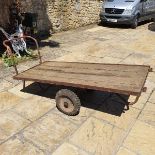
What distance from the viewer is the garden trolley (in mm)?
4074

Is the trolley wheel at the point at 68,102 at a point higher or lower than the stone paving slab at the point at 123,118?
higher

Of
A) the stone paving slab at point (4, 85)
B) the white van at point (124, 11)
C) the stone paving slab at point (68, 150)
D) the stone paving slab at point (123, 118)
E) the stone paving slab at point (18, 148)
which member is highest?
the white van at point (124, 11)

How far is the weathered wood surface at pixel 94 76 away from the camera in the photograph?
408 centimetres

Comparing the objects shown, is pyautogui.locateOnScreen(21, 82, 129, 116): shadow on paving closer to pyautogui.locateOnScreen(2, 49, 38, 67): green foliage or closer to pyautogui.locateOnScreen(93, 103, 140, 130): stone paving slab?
pyautogui.locateOnScreen(93, 103, 140, 130): stone paving slab

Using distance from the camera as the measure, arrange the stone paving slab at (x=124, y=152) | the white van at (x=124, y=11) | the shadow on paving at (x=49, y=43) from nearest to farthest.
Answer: the stone paving slab at (x=124, y=152), the shadow on paving at (x=49, y=43), the white van at (x=124, y=11)

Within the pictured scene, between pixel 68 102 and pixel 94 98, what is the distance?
2.84ft

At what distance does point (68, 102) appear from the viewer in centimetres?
454

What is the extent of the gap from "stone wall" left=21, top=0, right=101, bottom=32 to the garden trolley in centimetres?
533

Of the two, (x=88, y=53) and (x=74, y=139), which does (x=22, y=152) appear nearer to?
(x=74, y=139)

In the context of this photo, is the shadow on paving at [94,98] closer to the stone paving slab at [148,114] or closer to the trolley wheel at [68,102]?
the trolley wheel at [68,102]

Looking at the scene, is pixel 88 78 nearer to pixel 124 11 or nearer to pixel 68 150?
pixel 68 150

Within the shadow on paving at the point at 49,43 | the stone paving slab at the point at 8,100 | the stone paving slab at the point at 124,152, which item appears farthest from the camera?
the shadow on paving at the point at 49,43

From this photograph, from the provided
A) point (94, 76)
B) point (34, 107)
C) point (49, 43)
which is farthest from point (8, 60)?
point (94, 76)

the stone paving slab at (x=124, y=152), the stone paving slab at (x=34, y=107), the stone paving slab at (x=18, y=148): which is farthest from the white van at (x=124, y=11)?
the stone paving slab at (x=18, y=148)
